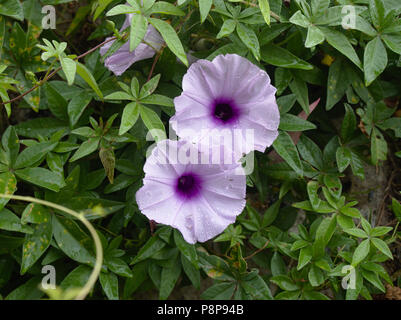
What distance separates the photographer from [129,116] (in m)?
1.41

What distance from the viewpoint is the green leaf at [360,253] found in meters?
1.52

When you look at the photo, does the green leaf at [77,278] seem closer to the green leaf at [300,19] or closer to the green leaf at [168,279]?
the green leaf at [168,279]

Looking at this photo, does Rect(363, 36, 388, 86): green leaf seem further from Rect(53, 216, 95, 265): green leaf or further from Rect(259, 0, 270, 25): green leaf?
Rect(53, 216, 95, 265): green leaf

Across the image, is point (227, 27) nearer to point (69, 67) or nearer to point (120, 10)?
point (120, 10)

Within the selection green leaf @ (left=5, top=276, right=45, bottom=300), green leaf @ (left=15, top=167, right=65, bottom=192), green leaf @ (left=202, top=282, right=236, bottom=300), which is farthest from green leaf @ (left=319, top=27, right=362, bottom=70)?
green leaf @ (left=5, top=276, right=45, bottom=300)

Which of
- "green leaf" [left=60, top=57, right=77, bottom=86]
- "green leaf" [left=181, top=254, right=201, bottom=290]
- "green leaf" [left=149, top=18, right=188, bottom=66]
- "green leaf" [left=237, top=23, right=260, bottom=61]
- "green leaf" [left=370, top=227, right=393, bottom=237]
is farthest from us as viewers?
"green leaf" [left=181, top=254, right=201, bottom=290]

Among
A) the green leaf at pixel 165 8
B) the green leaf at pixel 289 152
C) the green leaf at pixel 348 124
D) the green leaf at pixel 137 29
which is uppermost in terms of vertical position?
the green leaf at pixel 165 8

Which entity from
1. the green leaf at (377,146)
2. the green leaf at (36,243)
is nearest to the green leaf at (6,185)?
the green leaf at (36,243)

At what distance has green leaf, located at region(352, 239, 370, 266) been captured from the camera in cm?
152

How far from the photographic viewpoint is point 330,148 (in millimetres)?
1745

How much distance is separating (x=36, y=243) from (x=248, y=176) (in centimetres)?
74

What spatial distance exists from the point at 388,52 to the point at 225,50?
2.00 ft
